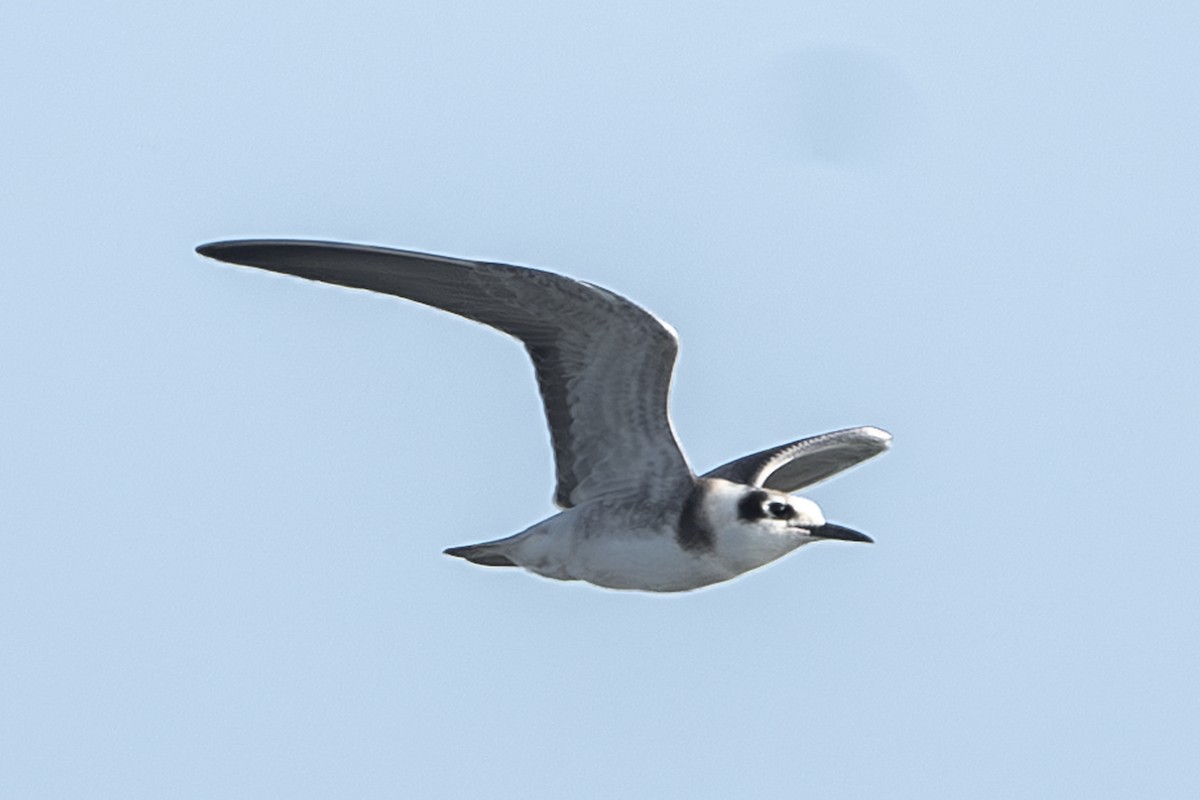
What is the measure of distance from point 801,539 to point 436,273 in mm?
3279

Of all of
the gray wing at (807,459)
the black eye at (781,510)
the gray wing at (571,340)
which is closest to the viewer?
the gray wing at (571,340)

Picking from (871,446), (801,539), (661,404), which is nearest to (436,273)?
(661,404)

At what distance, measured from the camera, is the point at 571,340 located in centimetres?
1755

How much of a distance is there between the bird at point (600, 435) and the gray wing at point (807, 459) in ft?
2.39

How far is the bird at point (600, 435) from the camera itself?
1695 centimetres

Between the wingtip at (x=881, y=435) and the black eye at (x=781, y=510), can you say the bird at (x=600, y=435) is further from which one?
the wingtip at (x=881, y=435)

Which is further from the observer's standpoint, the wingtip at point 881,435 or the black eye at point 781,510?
the wingtip at point 881,435

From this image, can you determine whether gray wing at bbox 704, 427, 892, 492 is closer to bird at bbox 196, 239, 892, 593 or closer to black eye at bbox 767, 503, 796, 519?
bird at bbox 196, 239, 892, 593

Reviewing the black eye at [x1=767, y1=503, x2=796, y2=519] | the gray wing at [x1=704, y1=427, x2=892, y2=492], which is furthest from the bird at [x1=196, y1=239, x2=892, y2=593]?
the gray wing at [x1=704, y1=427, x2=892, y2=492]

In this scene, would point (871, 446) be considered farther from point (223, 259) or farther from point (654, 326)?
point (223, 259)

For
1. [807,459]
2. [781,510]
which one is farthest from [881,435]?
[781,510]

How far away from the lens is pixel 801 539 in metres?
17.6

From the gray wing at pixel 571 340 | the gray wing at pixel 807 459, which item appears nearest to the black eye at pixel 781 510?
the gray wing at pixel 571 340

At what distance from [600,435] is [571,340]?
0.88 m
